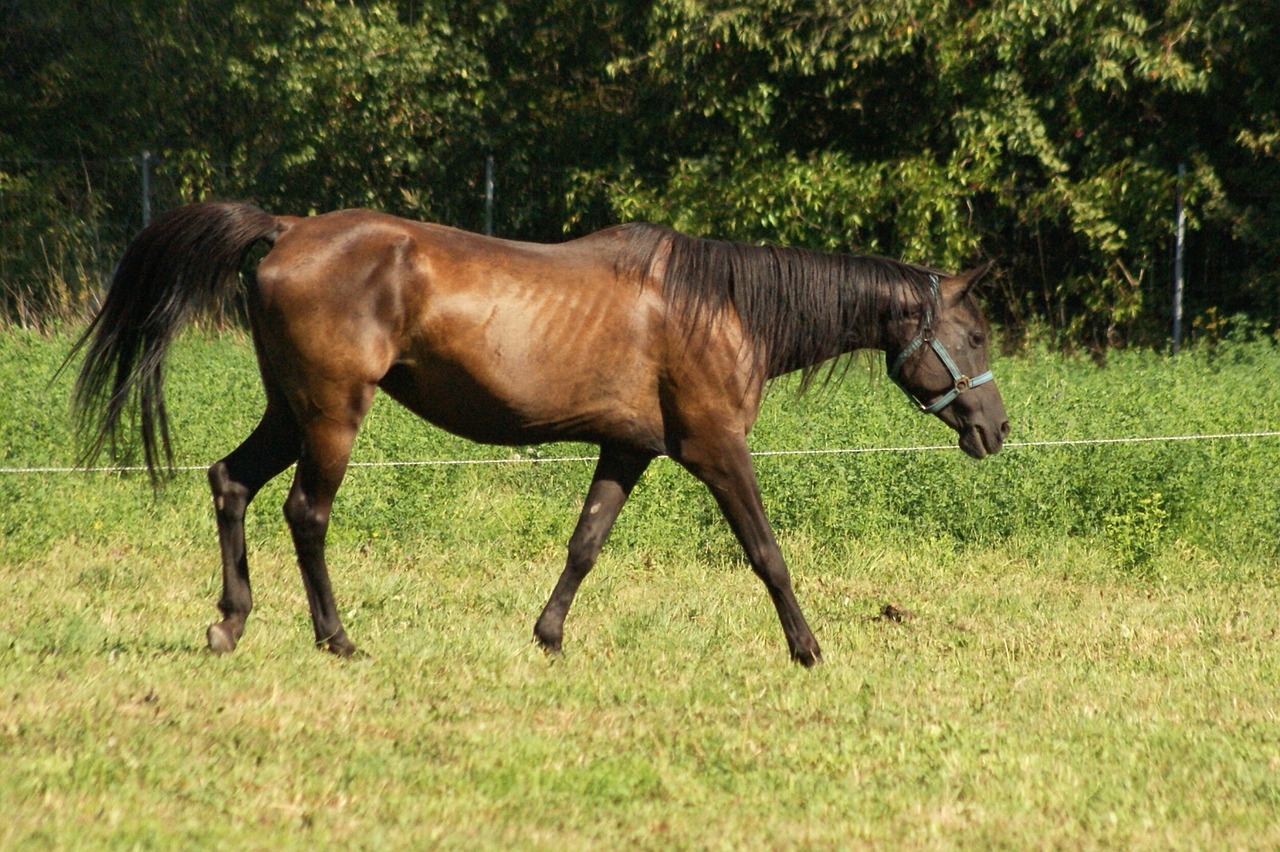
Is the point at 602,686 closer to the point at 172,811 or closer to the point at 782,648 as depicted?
the point at 782,648

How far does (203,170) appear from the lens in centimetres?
1712

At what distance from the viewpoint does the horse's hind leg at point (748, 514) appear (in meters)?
6.12

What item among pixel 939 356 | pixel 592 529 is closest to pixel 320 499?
pixel 592 529

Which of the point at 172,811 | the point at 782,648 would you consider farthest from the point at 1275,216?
the point at 172,811

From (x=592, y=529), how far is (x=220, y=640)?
1626 mm

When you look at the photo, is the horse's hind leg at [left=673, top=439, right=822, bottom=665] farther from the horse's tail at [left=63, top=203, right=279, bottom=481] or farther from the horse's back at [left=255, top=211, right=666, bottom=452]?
the horse's tail at [left=63, top=203, right=279, bottom=481]

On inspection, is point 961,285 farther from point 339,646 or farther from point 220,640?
point 220,640

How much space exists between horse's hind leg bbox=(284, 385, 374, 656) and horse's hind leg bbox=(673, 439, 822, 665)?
4.60ft

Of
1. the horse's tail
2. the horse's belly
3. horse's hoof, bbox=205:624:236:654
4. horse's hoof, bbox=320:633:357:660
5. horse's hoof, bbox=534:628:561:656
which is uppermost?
the horse's tail

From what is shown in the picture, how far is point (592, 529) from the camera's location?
20.9 feet

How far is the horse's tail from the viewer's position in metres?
5.88

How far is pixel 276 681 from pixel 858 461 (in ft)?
14.9

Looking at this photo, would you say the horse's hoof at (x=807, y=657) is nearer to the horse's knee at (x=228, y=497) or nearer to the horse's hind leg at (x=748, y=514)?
the horse's hind leg at (x=748, y=514)

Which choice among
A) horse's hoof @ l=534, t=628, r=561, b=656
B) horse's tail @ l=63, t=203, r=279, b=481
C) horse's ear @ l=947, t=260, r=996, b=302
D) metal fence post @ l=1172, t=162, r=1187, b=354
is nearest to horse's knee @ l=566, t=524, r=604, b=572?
horse's hoof @ l=534, t=628, r=561, b=656
